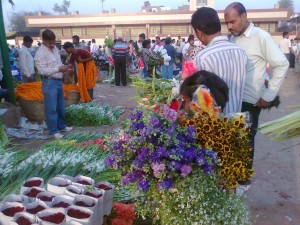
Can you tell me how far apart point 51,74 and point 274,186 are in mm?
3807

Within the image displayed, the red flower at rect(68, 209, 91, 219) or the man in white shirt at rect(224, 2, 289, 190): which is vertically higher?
the man in white shirt at rect(224, 2, 289, 190)

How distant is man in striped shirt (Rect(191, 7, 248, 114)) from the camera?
2293 millimetres

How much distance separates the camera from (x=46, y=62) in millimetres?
5457

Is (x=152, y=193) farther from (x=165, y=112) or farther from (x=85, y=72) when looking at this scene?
(x=85, y=72)

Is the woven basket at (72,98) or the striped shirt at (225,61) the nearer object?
the striped shirt at (225,61)

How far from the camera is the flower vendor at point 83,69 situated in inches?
306

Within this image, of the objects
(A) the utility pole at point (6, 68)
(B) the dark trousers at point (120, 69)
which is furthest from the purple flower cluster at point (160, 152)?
(B) the dark trousers at point (120, 69)

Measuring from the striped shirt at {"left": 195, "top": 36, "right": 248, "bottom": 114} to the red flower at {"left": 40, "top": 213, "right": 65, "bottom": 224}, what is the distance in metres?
1.30

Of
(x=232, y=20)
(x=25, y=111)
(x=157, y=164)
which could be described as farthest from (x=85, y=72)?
(x=157, y=164)

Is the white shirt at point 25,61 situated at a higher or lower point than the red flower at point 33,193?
higher

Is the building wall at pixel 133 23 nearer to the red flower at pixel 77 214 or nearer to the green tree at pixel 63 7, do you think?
the red flower at pixel 77 214

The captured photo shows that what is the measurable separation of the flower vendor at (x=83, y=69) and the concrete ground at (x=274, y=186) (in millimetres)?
4118

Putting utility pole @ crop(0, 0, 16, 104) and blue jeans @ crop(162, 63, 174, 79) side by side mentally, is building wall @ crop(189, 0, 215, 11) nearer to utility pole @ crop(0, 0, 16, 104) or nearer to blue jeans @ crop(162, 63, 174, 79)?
blue jeans @ crop(162, 63, 174, 79)

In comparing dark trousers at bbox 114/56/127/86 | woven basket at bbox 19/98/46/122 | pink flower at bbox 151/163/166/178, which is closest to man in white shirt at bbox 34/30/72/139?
woven basket at bbox 19/98/46/122
